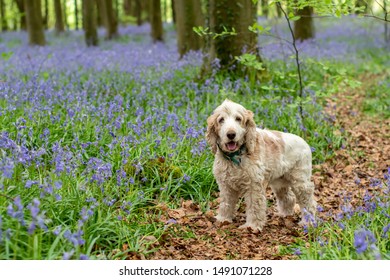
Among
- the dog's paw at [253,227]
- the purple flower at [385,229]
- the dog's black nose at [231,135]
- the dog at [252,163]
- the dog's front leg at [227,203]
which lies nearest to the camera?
the purple flower at [385,229]

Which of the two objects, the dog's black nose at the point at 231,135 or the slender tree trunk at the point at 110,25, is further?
the slender tree trunk at the point at 110,25

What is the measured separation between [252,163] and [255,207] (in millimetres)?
514

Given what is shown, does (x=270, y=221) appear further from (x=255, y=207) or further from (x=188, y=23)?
(x=188, y=23)

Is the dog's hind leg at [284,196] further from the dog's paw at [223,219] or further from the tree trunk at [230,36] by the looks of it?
the tree trunk at [230,36]

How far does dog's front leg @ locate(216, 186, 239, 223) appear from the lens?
5.46 metres

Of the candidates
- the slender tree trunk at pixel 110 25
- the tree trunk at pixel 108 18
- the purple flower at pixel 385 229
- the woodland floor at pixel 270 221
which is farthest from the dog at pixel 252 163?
the slender tree trunk at pixel 110 25

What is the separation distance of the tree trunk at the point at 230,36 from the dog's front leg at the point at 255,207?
16.2ft

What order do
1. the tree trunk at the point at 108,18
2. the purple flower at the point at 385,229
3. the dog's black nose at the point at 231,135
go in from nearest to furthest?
1. the purple flower at the point at 385,229
2. the dog's black nose at the point at 231,135
3. the tree trunk at the point at 108,18

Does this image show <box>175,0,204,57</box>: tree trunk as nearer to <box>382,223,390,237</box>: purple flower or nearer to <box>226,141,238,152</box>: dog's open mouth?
<box>226,141,238,152</box>: dog's open mouth

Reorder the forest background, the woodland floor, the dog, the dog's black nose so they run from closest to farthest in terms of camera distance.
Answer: the forest background
the woodland floor
the dog's black nose
the dog

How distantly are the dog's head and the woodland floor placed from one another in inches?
38.0

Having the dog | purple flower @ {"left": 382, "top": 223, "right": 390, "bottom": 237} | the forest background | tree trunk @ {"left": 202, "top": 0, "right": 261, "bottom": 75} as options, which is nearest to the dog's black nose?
the dog

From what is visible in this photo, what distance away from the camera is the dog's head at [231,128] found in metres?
4.91

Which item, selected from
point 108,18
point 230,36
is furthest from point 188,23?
point 108,18
